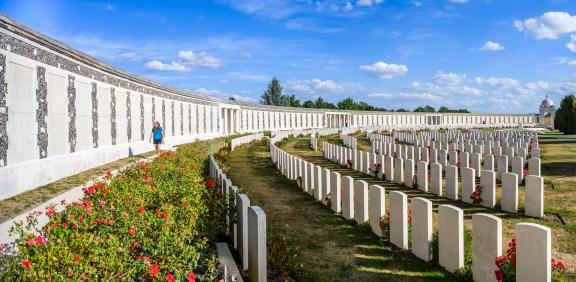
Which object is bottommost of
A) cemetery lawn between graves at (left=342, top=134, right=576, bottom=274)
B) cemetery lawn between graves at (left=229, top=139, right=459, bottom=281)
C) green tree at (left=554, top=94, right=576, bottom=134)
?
cemetery lawn between graves at (left=229, top=139, right=459, bottom=281)

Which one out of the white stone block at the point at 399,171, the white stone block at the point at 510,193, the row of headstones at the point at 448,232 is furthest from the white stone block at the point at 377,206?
the white stone block at the point at 399,171

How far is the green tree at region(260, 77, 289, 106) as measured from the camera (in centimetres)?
10212

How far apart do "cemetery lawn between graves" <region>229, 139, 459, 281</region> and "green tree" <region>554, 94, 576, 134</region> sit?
42.6 m

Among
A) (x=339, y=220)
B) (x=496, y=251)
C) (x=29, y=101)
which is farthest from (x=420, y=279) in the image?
(x=29, y=101)

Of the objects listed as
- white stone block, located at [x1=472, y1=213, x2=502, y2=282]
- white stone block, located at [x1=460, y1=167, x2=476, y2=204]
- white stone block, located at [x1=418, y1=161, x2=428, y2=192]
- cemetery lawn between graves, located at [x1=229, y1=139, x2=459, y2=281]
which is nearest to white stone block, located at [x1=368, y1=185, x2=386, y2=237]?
cemetery lawn between graves, located at [x1=229, y1=139, x2=459, y2=281]

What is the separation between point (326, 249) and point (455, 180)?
17.3ft

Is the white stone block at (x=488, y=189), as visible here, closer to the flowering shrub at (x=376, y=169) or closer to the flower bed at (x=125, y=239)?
the flowering shrub at (x=376, y=169)

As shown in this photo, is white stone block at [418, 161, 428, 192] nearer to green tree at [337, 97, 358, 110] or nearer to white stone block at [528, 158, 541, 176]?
white stone block at [528, 158, 541, 176]

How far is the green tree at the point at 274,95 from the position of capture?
102125 millimetres

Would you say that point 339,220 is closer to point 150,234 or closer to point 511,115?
point 150,234

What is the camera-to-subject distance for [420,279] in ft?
18.8

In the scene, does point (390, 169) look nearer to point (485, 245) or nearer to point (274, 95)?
point (485, 245)

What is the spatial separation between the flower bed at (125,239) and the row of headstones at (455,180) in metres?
6.17

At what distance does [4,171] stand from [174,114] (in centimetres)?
1892
